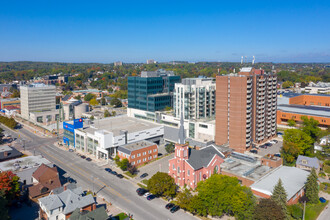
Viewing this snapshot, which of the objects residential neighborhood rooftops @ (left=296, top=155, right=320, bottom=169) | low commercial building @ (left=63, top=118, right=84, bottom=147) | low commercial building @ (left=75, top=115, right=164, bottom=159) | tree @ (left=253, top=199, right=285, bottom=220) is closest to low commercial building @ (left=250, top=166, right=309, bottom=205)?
residential neighborhood rooftops @ (left=296, top=155, right=320, bottom=169)

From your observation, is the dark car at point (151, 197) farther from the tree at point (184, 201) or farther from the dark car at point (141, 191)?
the tree at point (184, 201)

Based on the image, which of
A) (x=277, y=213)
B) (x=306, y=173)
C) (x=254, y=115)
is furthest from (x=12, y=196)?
(x=254, y=115)

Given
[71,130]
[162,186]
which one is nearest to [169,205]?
[162,186]

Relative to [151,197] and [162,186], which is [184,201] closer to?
[162,186]

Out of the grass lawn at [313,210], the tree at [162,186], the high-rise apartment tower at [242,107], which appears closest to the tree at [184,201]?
the tree at [162,186]

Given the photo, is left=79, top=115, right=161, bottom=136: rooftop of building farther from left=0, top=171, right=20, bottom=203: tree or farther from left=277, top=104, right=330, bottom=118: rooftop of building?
left=277, top=104, right=330, bottom=118: rooftop of building

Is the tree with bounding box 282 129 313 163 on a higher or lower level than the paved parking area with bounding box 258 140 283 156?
higher
